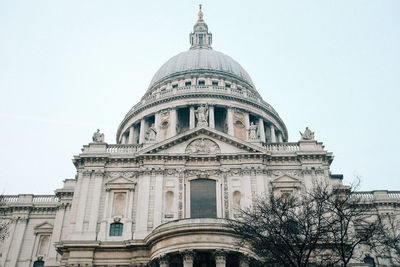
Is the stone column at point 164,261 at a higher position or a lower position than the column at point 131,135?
lower

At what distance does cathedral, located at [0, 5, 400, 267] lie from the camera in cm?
2900

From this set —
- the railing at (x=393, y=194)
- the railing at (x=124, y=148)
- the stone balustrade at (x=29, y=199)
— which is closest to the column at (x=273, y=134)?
the railing at (x=393, y=194)

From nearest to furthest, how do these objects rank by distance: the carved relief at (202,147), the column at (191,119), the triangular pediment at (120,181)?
1. the triangular pediment at (120,181)
2. the carved relief at (202,147)
3. the column at (191,119)

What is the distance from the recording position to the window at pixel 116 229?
3304 cm

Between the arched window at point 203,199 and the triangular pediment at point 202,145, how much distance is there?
287 centimetres

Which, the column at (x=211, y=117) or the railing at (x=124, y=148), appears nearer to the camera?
the railing at (x=124, y=148)

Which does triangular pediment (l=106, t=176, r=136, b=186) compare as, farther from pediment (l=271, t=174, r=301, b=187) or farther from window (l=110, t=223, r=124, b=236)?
pediment (l=271, t=174, r=301, b=187)

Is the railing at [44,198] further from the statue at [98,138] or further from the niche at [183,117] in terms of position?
the niche at [183,117]

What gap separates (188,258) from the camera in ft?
90.3

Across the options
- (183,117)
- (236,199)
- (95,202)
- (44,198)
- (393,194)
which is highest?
(183,117)

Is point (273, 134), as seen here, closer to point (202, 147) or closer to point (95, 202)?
point (202, 147)

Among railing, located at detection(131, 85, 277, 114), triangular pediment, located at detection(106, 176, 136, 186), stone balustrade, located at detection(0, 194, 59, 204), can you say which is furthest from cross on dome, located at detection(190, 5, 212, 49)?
triangular pediment, located at detection(106, 176, 136, 186)

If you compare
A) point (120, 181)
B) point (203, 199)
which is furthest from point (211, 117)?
point (120, 181)

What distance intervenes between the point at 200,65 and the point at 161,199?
99.6ft
